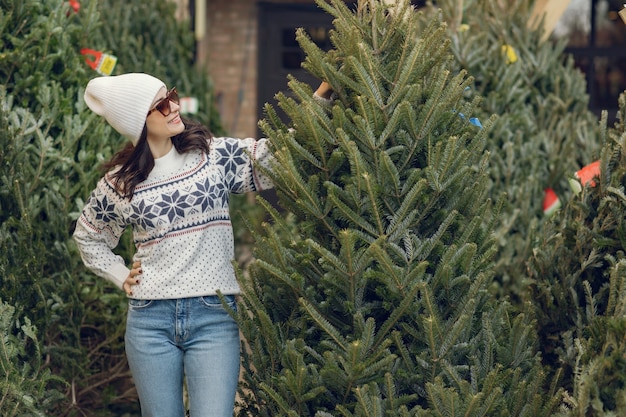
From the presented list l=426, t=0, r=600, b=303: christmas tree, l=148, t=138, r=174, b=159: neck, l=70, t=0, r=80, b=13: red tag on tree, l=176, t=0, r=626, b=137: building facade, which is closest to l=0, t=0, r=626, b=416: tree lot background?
l=148, t=138, r=174, b=159: neck

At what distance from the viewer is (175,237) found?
3.51 meters

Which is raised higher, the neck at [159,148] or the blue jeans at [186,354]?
the neck at [159,148]

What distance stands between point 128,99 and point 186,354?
0.92m

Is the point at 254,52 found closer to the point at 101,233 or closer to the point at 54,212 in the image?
the point at 54,212

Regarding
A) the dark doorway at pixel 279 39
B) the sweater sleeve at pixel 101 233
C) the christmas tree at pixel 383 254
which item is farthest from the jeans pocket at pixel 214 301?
the dark doorway at pixel 279 39

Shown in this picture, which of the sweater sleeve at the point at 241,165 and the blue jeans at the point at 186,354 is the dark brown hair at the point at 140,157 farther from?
the blue jeans at the point at 186,354

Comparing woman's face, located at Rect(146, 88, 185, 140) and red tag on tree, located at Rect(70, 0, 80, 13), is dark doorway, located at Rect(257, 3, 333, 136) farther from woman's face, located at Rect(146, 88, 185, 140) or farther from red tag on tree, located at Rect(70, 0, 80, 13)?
woman's face, located at Rect(146, 88, 185, 140)

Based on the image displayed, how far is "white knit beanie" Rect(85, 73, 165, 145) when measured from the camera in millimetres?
3541

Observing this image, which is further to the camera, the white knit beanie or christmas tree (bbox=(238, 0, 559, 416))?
the white knit beanie

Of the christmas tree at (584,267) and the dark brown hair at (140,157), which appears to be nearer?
the christmas tree at (584,267)

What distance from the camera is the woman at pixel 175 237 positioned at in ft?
11.4

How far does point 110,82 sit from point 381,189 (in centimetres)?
111

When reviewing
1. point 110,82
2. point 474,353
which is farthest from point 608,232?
point 110,82

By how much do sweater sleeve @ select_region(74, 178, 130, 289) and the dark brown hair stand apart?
10 centimetres
